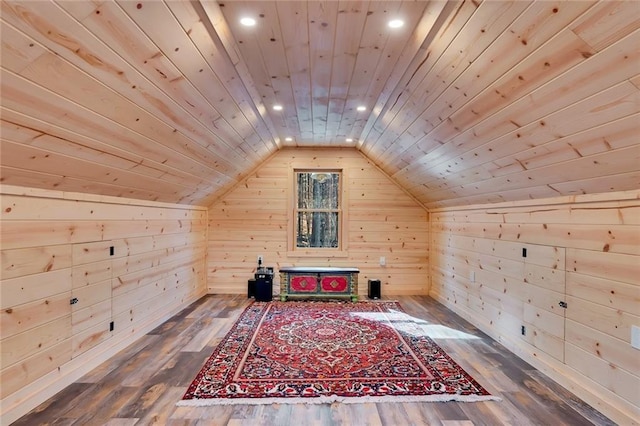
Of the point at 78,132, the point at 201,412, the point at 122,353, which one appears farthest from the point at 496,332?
the point at 78,132

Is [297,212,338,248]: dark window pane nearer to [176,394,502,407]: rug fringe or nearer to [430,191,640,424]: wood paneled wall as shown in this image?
A: [430,191,640,424]: wood paneled wall

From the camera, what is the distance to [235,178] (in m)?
5.19

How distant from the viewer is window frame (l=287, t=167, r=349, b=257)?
564 cm

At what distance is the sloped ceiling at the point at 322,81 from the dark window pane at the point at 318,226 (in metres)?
2.71

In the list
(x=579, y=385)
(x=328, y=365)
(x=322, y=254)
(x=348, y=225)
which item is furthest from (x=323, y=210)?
(x=579, y=385)

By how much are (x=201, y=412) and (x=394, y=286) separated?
13.2ft

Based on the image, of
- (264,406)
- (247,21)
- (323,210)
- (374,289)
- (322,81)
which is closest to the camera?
(247,21)

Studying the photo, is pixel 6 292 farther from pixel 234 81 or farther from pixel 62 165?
pixel 234 81

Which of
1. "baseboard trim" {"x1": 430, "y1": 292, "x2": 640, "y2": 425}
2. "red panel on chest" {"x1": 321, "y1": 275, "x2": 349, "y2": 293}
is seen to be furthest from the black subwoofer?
"baseboard trim" {"x1": 430, "y1": 292, "x2": 640, "y2": 425}

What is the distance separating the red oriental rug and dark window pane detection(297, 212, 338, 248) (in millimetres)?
1817

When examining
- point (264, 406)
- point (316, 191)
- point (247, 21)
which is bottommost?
point (264, 406)

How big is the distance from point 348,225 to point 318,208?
2.02ft

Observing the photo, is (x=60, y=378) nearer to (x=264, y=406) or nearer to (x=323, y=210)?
(x=264, y=406)

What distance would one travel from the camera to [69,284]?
8.34ft
